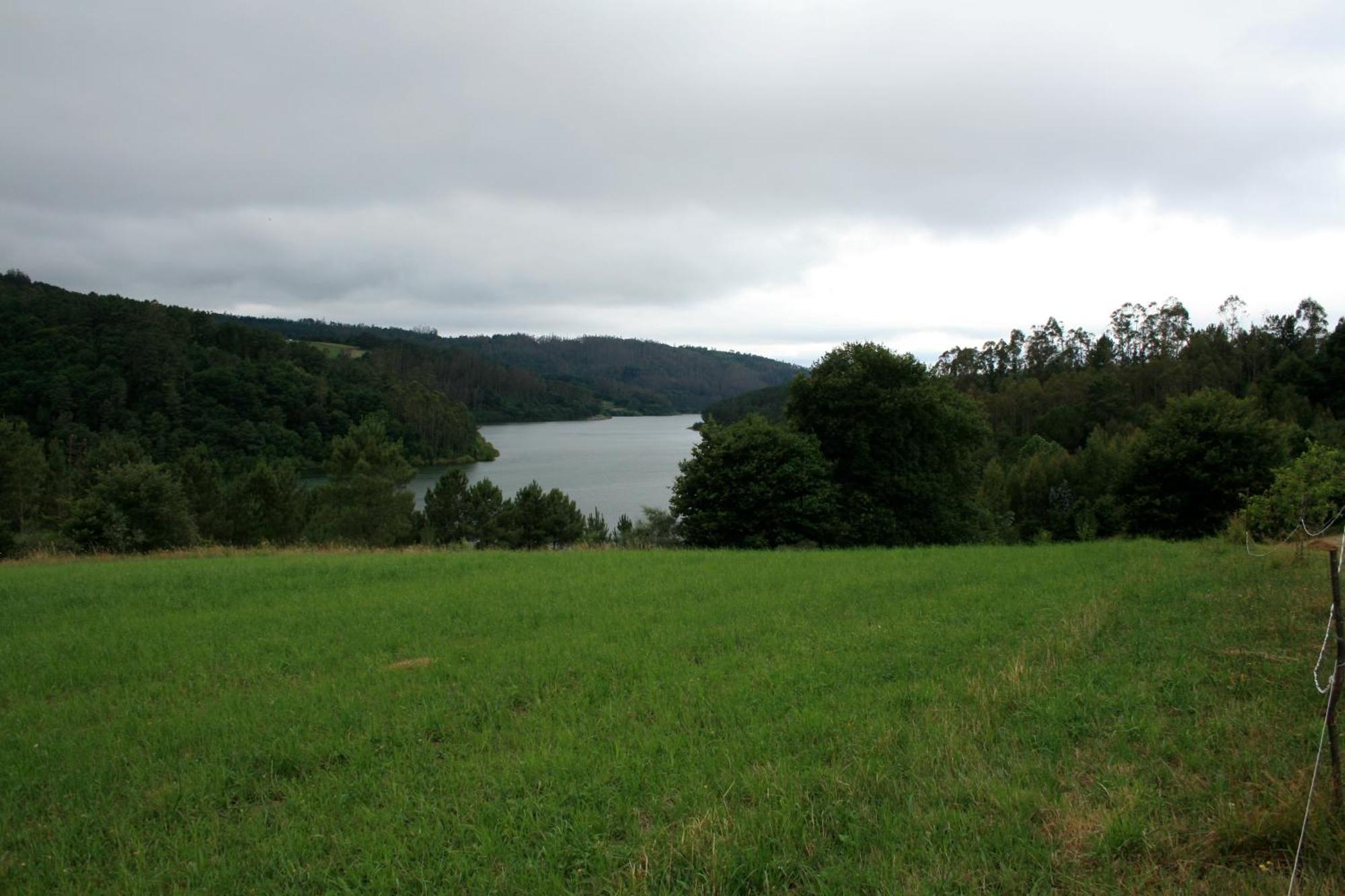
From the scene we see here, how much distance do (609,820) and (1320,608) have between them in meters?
8.19

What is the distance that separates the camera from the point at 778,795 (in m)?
4.16

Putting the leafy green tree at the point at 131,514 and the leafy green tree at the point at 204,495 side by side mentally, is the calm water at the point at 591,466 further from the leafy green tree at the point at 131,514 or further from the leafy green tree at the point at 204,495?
the leafy green tree at the point at 131,514

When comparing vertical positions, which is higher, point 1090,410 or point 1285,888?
point 1090,410

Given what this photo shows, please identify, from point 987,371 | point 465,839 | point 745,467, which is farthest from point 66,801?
point 987,371

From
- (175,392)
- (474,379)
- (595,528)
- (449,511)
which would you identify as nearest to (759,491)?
(595,528)

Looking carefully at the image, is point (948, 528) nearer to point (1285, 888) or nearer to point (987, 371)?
point (1285, 888)

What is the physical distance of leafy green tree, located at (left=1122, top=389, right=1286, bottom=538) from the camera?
2709 cm

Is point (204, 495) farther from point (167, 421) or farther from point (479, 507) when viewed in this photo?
point (167, 421)

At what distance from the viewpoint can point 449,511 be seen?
4447 centimetres

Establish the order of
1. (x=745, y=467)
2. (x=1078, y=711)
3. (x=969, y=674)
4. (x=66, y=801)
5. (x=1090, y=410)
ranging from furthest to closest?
(x=1090, y=410) → (x=745, y=467) → (x=969, y=674) → (x=1078, y=711) → (x=66, y=801)

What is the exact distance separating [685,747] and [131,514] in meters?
35.7

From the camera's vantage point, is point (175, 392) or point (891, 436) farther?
point (175, 392)

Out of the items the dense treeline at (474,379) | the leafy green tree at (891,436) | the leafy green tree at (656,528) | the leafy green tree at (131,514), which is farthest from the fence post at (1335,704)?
the dense treeline at (474,379)

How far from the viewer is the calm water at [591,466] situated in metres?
62.8
